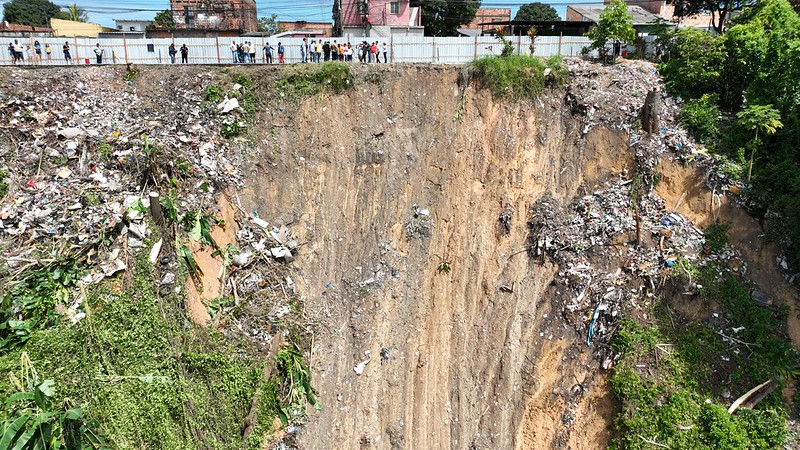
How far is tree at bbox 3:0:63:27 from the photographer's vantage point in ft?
151

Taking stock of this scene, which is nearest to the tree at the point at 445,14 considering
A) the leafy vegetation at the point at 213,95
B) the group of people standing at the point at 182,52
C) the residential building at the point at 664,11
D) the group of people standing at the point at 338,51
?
the residential building at the point at 664,11

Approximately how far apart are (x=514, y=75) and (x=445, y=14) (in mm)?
20198

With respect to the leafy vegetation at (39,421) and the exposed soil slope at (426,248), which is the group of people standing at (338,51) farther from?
the leafy vegetation at (39,421)

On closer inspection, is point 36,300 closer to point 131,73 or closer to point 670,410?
point 131,73

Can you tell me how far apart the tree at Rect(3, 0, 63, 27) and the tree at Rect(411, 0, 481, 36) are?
3666cm

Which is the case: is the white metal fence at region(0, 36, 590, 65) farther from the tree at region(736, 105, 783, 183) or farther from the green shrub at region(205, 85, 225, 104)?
the tree at region(736, 105, 783, 183)

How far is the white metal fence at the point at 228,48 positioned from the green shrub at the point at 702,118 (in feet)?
18.4

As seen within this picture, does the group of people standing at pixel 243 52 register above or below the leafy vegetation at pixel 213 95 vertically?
above

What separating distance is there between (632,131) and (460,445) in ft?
30.0

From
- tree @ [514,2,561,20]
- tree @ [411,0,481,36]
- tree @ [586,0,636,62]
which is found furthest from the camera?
tree @ [514,2,561,20]

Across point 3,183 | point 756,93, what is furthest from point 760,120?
point 3,183

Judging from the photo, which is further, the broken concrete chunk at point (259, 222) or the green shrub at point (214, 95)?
the green shrub at point (214, 95)

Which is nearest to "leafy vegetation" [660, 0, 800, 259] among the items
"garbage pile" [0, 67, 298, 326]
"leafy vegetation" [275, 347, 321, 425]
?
"leafy vegetation" [275, 347, 321, 425]

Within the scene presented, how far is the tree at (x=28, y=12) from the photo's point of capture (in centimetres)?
4606
